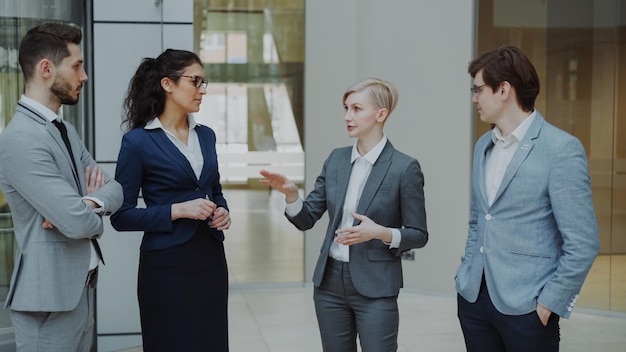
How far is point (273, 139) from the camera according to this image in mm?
9031

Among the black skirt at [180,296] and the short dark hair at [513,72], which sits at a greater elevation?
the short dark hair at [513,72]

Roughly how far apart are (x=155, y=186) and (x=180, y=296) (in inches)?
18.8

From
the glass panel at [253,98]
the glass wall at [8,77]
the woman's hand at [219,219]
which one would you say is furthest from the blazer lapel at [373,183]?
the glass panel at [253,98]

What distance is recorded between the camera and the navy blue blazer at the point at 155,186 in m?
3.35

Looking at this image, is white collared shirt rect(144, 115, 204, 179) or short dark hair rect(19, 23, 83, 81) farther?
white collared shirt rect(144, 115, 204, 179)

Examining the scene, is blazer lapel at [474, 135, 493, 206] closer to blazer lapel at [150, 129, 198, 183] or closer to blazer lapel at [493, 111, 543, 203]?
blazer lapel at [493, 111, 543, 203]

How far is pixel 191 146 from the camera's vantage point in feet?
11.6

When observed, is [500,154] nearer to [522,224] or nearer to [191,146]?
[522,224]

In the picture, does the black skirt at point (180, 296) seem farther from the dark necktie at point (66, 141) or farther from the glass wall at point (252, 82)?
the glass wall at point (252, 82)

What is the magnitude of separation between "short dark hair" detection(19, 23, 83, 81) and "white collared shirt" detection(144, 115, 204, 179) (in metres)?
0.52

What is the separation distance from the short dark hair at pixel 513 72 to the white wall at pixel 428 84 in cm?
511

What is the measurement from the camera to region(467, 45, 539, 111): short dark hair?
304 cm

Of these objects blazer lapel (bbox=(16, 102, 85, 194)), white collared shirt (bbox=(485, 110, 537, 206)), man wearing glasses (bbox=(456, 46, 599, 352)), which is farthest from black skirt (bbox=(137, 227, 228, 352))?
white collared shirt (bbox=(485, 110, 537, 206))

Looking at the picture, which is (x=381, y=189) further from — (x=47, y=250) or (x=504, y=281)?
(x=47, y=250)
